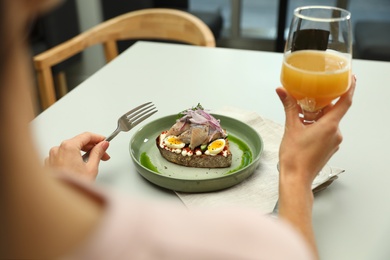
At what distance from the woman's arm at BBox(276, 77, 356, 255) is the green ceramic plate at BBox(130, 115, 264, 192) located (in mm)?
155

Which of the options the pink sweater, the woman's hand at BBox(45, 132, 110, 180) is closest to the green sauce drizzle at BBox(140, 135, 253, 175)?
the woman's hand at BBox(45, 132, 110, 180)

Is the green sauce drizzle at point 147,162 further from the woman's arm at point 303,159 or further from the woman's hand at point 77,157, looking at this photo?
the woman's arm at point 303,159

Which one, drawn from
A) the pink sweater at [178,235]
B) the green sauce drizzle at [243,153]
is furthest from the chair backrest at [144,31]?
the pink sweater at [178,235]

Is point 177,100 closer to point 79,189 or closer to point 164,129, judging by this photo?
point 164,129

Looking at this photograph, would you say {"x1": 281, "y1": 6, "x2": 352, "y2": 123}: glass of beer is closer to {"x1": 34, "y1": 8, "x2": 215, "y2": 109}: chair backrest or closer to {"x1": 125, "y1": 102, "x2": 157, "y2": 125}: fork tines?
{"x1": 125, "y1": 102, "x2": 157, "y2": 125}: fork tines

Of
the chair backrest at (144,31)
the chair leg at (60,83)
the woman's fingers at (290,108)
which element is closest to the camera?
the woman's fingers at (290,108)

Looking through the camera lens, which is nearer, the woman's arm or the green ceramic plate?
the woman's arm

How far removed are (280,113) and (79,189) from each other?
1.03 metres

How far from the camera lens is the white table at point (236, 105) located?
0.90m

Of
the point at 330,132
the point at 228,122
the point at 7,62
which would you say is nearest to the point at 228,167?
the point at 228,122

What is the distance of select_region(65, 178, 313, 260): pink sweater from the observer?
31 cm

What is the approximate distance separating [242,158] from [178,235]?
0.76 m

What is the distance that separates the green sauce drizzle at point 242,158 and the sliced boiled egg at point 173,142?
2.6 inches

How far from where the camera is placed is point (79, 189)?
0.36 meters
